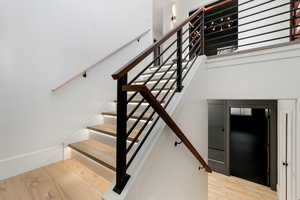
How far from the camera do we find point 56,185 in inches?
60.6

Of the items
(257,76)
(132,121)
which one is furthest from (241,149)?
(132,121)

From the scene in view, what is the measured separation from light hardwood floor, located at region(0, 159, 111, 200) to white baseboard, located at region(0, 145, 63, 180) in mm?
76

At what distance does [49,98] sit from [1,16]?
1.02 metres

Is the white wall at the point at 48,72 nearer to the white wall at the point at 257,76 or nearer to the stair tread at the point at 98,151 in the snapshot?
the stair tread at the point at 98,151

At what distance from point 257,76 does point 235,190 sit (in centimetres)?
295

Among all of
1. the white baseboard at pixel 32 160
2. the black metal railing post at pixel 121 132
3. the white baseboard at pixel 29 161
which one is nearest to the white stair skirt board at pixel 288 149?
the black metal railing post at pixel 121 132

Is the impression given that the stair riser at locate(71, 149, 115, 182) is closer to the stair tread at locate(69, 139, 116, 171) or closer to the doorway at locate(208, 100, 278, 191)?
the stair tread at locate(69, 139, 116, 171)

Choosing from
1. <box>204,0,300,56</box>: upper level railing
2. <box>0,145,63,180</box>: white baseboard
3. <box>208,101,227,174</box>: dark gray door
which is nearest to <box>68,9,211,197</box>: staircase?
<box>0,145,63,180</box>: white baseboard

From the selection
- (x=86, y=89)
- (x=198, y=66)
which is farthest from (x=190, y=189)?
(x=86, y=89)

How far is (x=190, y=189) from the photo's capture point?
183 centimetres

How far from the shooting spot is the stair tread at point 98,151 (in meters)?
1.58

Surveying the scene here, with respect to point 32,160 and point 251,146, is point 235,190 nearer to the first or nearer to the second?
point 251,146

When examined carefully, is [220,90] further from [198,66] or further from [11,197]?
[11,197]

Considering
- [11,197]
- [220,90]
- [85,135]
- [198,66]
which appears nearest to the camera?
[11,197]
